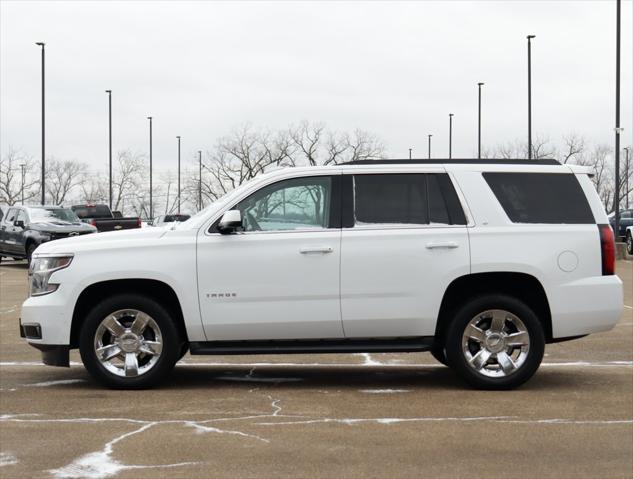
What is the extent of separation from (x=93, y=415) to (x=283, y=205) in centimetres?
242

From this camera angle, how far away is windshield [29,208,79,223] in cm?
2834

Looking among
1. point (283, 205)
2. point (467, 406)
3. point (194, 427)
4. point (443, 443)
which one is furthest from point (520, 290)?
point (194, 427)

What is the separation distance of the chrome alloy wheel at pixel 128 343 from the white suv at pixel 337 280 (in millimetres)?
12

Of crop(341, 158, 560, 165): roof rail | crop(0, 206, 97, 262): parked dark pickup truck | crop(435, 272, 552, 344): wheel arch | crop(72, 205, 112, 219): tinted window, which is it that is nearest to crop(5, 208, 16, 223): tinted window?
crop(0, 206, 97, 262): parked dark pickup truck

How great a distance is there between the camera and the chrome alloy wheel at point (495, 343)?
27.9 ft

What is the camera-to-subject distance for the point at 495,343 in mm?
8578

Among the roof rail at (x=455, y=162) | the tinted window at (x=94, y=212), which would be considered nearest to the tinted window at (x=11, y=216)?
the tinted window at (x=94, y=212)

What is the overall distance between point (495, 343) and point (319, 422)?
6.95 feet

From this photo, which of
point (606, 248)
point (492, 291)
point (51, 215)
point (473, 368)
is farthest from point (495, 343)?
point (51, 215)

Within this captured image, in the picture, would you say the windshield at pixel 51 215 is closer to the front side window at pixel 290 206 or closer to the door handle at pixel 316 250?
the front side window at pixel 290 206

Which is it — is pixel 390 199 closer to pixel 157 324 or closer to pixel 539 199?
pixel 539 199

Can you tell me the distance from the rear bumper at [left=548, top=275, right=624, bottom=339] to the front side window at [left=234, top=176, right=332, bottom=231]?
2.08 metres

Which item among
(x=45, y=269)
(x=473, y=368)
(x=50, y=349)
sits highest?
(x=45, y=269)

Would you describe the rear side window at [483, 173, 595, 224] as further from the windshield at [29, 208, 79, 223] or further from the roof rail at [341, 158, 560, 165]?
the windshield at [29, 208, 79, 223]
